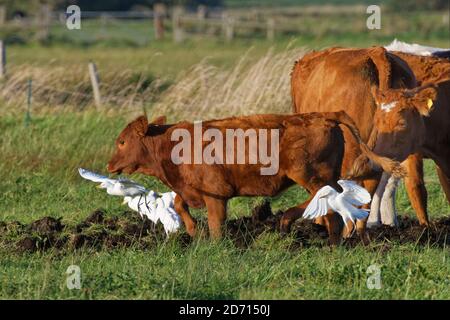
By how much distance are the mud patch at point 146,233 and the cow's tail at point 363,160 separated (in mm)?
636

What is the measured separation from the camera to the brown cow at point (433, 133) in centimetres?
1145

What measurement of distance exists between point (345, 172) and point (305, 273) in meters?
1.96

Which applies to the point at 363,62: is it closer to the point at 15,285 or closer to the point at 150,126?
the point at 150,126

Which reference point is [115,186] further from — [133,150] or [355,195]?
[355,195]

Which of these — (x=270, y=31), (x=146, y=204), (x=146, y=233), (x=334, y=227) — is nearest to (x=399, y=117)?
(x=334, y=227)

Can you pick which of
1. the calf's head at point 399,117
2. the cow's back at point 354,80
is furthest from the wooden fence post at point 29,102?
the calf's head at point 399,117

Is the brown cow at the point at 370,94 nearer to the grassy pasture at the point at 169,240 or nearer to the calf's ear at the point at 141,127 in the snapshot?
the grassy pasture at the point at 169,240

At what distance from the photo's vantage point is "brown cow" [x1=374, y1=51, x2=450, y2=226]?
11.5 meters

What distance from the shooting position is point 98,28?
52812 millimetres

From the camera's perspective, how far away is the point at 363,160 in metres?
10.6

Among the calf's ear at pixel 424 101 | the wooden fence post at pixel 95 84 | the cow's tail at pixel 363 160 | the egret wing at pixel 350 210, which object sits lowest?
the wooden fence post at pixel 95 84

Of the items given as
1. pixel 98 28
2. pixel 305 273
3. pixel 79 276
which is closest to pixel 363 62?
pixel 305 273

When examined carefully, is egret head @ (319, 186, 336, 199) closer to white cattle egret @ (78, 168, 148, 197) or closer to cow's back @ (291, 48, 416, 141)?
cow's back @ (291, 48, 416, 141)

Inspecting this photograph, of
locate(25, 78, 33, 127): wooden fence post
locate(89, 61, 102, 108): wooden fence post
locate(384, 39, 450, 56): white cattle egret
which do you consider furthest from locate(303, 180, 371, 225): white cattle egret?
locate(89, 61, 102, 108): wooden fence post
